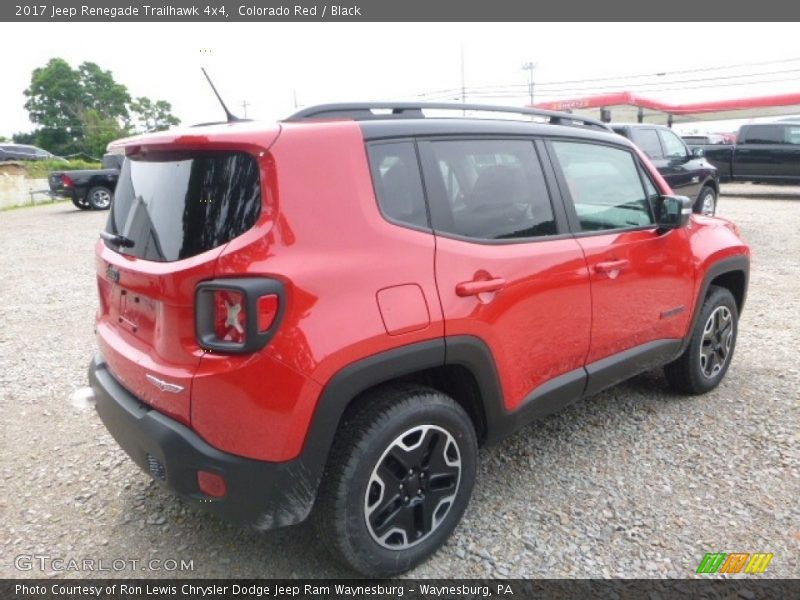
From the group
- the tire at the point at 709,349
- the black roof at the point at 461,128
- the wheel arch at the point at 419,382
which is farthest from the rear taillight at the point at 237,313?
the tire at the point at 709,349

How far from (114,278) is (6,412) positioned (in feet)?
7.20

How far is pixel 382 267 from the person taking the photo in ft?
6.96

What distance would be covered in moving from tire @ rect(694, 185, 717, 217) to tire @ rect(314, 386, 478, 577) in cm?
999

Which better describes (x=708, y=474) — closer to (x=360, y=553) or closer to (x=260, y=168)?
(x=360, y=553)

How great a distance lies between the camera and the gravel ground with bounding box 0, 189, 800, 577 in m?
2.47

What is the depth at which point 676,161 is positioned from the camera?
10227mm

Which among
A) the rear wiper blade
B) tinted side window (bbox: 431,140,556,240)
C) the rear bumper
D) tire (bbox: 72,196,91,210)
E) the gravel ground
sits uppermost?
tinted side window (bbox: 431,140,556,240)

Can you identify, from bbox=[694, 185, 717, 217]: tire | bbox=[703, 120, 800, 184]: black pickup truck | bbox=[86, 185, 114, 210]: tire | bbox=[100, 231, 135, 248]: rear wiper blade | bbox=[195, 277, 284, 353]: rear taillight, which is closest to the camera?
bbox=[195, 277, 284, 353]: rear taillight

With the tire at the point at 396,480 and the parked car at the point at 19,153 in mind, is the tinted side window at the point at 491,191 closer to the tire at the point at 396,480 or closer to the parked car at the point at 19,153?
the tire at the point at 396,480

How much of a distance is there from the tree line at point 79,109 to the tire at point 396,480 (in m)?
60.5

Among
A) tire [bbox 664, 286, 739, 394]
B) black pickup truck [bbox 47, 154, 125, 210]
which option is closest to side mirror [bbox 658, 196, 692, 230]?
tire [bbox 664, 286, 739, 394]

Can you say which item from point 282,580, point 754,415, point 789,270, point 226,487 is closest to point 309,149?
point 226,487

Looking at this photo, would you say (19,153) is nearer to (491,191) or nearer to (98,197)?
(98,197)

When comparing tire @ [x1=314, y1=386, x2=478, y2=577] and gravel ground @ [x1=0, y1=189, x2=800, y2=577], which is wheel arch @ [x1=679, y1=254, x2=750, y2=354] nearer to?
gravel ground @ [x1=0, y1=189, x2=800, y2=577]
